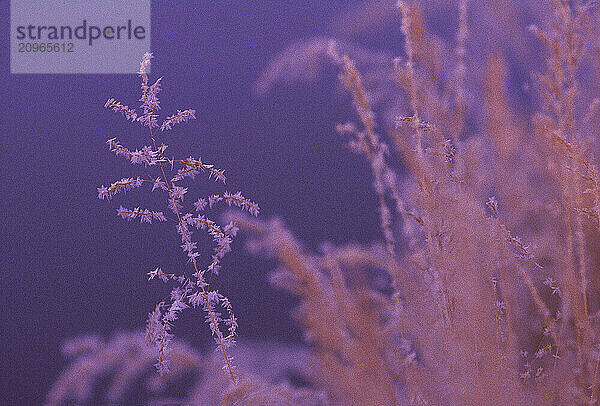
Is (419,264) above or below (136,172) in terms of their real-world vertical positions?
below

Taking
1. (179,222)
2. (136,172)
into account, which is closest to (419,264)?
(179,222)

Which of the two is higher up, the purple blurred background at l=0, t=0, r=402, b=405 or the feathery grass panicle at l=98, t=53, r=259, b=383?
the purple blurred background at l=0, t=0, r=402, b=405

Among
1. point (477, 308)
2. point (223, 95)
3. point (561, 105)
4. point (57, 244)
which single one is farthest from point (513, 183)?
point (57, 244)

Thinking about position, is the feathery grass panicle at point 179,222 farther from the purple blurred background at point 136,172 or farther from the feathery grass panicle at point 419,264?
the purple blurred background at point 136,172

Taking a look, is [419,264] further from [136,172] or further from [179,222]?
[136,172]

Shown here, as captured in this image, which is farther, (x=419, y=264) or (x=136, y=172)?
(x=136, y=172)

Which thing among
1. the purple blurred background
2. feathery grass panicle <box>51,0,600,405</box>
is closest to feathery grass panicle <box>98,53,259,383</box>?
feathery grass panicle <box>51,0,600,405</box>

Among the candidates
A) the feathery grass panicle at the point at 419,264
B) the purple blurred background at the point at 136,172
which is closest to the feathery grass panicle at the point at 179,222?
the feathery grass panicle at the point at 419,264

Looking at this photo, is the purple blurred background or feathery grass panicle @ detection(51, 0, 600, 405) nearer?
feathery grass panicle @ detection(51, 0, 600, 405)

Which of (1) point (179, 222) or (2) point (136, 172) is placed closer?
(1) point (179, 222)

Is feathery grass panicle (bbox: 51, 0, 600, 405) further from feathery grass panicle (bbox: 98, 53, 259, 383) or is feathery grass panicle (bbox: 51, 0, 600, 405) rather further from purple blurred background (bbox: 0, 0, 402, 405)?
purple blurred background (bbox: 0, 0, 402, 405)
